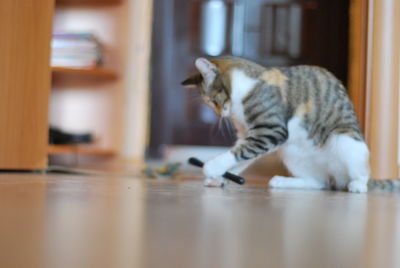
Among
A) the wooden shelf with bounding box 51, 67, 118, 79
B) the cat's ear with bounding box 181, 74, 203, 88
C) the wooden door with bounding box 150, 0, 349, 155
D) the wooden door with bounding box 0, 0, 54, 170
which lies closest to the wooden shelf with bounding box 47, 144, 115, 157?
the wooden door with bounding box 150, 0, 349, 155

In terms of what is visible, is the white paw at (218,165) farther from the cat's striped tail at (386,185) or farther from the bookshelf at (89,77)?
the bookshelf at (89,77)

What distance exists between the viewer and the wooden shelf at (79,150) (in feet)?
10.7

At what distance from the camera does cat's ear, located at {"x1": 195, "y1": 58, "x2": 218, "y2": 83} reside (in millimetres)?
1706

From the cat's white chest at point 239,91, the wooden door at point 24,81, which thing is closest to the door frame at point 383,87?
the cat's white chest at point 239,91

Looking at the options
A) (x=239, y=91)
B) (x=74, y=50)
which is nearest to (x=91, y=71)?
(x=74, y=50)

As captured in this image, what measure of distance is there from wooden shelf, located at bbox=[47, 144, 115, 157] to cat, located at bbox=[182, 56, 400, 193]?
1729 mm

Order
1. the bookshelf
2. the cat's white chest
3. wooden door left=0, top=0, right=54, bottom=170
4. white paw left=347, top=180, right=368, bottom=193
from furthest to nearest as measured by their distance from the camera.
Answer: the bookshelf < wooden door left=0, top=0, right=54, bottom=170 < the cat's white chest < white paw left=347, top=180, right=368, bottom=193

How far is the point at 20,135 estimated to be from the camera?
1.86 meters

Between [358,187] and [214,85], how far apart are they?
55 cm

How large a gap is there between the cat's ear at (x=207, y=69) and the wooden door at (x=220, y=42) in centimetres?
180

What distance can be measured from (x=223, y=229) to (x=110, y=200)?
0.39 meters

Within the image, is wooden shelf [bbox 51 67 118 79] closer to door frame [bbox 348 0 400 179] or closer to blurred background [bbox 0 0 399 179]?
blurred background [bbox 0 0 399 179]

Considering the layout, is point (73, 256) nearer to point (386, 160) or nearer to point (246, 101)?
point (246, 101)

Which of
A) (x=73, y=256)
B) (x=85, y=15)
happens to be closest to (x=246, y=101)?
(x=73, y=256)
